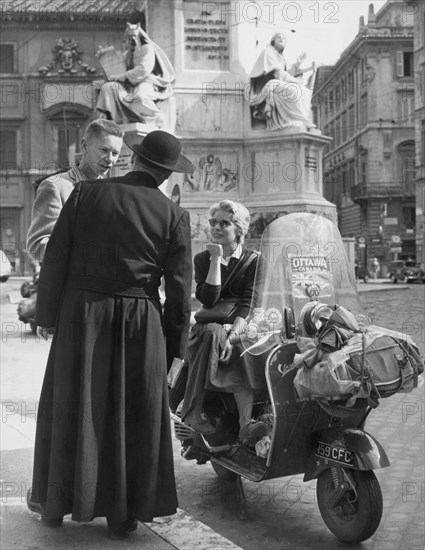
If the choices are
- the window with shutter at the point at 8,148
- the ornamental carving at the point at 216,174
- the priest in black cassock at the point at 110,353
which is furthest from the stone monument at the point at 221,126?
the window with shutter at the point at 8,148

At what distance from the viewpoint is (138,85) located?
49.6 feet

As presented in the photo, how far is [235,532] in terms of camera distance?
178 inches

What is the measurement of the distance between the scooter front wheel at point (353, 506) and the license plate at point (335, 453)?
0.29ft

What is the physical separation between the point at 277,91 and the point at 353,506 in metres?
12.0

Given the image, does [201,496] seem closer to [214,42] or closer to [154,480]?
[154,480]

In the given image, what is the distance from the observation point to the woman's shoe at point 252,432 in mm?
4602

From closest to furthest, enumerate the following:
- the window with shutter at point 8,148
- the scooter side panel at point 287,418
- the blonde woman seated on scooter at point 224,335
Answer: the scooter side panel at point 287,418, the blonde woman seated on scooter at point 224,335, the window with shutter at point 8,148

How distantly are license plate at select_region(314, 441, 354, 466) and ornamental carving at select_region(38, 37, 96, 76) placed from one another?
44441mm

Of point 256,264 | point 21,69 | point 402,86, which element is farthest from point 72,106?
point 256,264

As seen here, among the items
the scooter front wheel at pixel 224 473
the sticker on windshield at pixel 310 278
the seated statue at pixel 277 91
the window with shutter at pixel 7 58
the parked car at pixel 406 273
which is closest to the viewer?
the sticker on windshield at pixel 310 278

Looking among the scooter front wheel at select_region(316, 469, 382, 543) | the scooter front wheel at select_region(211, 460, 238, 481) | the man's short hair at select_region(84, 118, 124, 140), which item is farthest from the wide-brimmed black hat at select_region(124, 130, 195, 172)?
the scooter front wheel at select_region(211, 460, 238, 481)

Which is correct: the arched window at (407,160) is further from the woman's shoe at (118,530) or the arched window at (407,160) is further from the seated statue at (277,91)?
the woman's shoe at (118,530)

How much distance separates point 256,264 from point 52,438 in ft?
5.75

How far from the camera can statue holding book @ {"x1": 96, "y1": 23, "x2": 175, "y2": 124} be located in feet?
49.2
